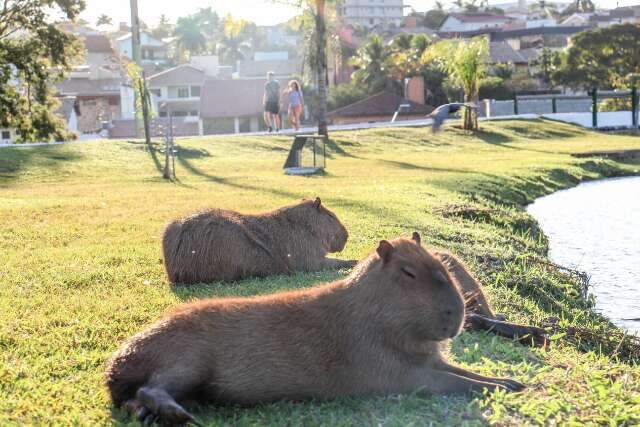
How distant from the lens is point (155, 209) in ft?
34.2

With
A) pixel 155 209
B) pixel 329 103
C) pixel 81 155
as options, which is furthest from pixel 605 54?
pixel 155 209

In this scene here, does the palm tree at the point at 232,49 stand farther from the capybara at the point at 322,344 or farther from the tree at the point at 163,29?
the capybara at the point at 322,344

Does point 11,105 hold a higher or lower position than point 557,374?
higher

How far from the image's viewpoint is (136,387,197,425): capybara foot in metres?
3.29

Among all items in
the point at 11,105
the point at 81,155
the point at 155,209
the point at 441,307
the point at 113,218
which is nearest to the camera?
the point at 441,307

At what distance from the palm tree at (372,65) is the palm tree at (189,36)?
4517cm

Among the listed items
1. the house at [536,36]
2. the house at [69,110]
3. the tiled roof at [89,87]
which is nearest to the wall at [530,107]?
the house at [69,110]

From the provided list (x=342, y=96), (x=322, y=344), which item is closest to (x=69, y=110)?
(x=342, y=96)

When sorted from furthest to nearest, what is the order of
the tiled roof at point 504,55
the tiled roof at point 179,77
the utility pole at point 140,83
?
the tiled roof at point 504,55 → the tiled roof at point 179,77 → the utility pole at point 140,83

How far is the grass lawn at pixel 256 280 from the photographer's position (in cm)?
371

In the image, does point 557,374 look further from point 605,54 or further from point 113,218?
point 605,54

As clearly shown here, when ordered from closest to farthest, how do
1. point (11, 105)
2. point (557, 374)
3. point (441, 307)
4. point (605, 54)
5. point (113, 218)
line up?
point (441, 307) → point (557, 374) → point (113, 218) → point (11, 105) → point (605, 54)

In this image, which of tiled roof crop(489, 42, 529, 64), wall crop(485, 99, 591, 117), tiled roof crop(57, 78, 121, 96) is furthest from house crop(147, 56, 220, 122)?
wall crop(485, 99, 591, 117)

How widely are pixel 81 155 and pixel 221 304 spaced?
643 inches
